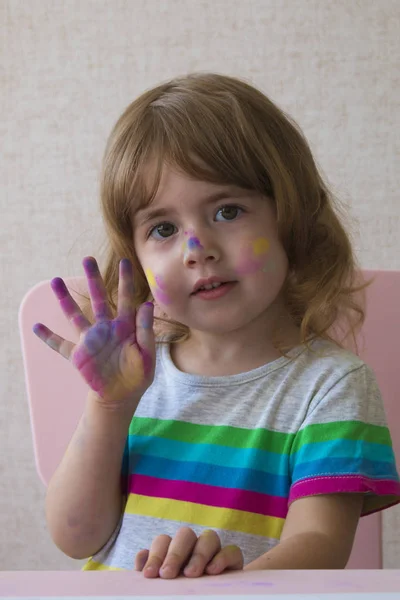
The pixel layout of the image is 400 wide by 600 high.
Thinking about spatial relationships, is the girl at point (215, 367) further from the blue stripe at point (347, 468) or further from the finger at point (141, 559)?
the finger at point (141, 559)

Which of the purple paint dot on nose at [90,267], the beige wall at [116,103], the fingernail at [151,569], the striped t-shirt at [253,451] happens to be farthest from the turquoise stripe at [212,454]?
the beige wall at [116,103]

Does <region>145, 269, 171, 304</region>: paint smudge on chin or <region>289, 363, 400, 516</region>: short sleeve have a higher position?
<region>145, 269, 171, 304</region>: paint smudge on chin

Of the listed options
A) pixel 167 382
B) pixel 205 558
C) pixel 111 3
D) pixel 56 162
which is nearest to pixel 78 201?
pixel 56 162

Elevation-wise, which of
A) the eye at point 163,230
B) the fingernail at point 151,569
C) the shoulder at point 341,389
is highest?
the eye at point 163,230

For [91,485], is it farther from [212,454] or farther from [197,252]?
[197,252]

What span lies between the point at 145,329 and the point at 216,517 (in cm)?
20

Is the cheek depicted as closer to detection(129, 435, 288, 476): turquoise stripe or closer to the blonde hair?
the blonde hair

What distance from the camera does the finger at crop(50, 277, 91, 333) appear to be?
78 centimetres

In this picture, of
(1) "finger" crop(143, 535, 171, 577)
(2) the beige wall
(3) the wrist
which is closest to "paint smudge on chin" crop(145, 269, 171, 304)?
(3) the wrist

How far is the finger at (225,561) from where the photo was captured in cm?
51

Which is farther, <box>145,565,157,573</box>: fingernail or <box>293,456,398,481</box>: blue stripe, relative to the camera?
<box>293,456,398,481</box>: blue stripe

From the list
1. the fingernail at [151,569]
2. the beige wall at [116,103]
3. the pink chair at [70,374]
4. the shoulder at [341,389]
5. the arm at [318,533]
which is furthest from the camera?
the beige wall at [116,103]

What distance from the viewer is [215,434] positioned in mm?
844

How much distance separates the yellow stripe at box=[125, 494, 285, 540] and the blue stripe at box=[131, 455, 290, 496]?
0.08 feet
